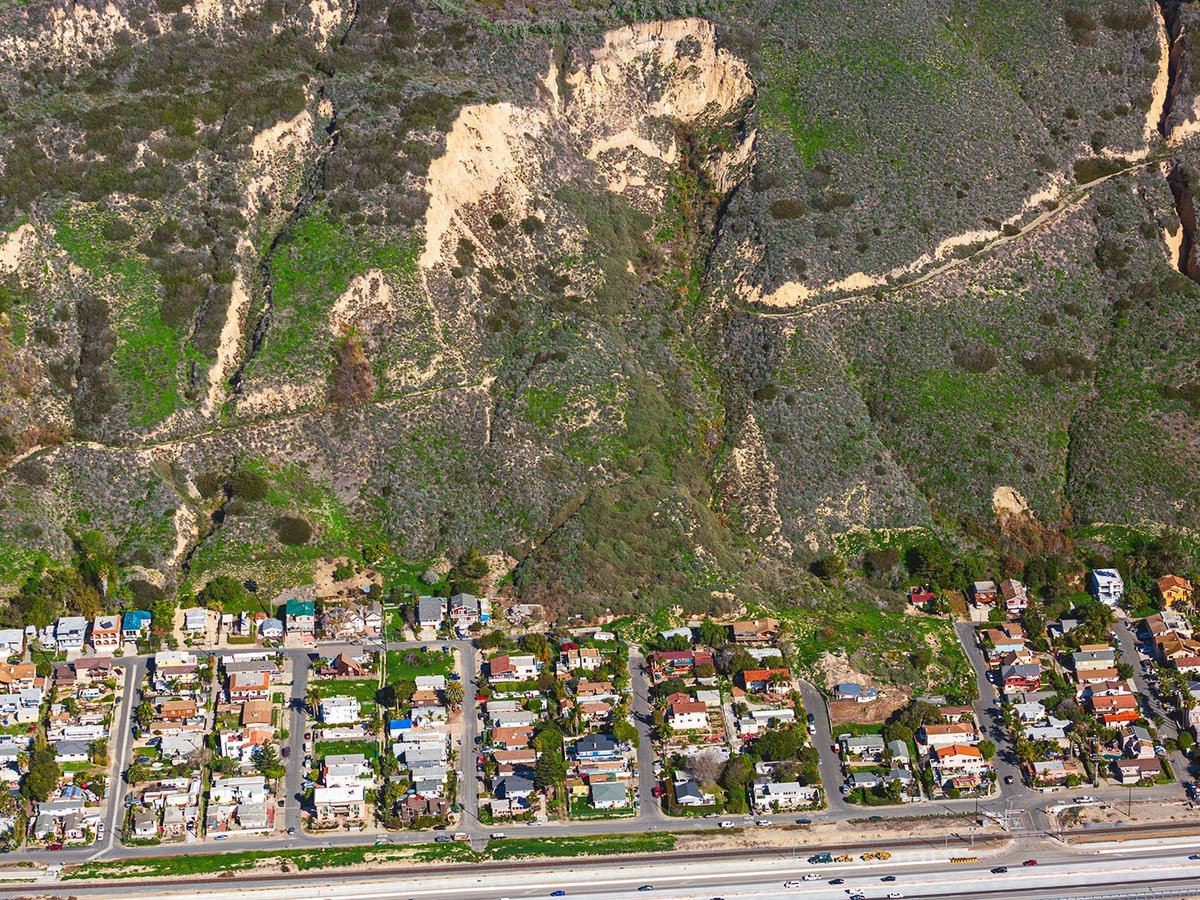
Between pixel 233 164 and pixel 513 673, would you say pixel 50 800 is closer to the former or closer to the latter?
pixel 513 673

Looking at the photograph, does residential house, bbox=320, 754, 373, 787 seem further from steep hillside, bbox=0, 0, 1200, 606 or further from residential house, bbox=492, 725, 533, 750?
steep hillside, bbox=0, 0, 1200, 606

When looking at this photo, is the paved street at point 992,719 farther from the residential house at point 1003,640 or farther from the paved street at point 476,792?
the residential house at point 1003,640

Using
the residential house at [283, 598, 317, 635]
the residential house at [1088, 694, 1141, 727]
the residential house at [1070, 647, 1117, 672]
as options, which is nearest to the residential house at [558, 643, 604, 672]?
the residential house at [283, 598, 317, 635]

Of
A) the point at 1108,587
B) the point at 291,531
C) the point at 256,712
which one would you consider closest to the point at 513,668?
the point at 256,712

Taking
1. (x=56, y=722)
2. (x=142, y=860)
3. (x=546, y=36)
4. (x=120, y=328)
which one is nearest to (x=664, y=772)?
(x=142, y=860)

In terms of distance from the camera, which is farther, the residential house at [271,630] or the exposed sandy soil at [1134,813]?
the residential house at [271,630]

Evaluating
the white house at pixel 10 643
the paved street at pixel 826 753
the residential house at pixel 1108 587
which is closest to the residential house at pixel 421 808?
the paved street at pixel 826 753

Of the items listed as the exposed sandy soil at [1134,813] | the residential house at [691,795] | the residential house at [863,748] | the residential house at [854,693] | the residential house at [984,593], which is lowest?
the exposed sandy soil at [1134,813]

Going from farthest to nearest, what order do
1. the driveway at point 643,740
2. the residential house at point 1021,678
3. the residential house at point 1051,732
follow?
the residential house at point 1021,678 < the residential house at point 1051,732 < the driveway at point 643,740
